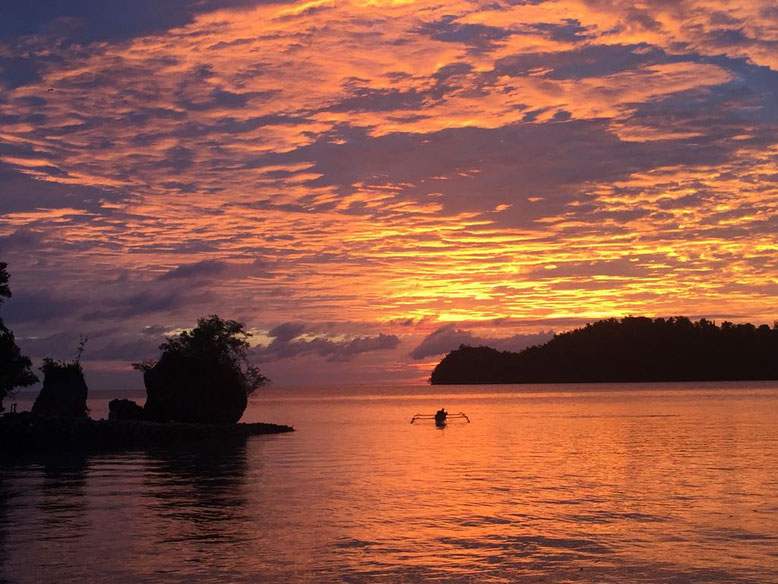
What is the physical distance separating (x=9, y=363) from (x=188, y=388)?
2137 cm

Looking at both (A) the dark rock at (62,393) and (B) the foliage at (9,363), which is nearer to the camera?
(B) the foliage at (9,363)

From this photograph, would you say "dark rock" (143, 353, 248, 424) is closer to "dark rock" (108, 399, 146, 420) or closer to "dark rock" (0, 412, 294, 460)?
"dark rock" (108, 399, 146, 420)

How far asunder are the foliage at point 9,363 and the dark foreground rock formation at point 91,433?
385 centimetres

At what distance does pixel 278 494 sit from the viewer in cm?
3981

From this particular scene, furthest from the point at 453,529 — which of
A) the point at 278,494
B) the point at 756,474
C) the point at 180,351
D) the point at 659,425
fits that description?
the point at 659,425

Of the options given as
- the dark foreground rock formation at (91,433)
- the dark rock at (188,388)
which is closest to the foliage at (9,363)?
the dark foreground rock formation at (91,433)

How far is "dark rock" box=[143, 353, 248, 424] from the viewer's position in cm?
8350

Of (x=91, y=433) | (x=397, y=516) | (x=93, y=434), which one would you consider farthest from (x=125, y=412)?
(x=397, y=516)

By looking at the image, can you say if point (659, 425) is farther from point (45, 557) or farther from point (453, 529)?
point (45, 557)

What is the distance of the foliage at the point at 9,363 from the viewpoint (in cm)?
6581

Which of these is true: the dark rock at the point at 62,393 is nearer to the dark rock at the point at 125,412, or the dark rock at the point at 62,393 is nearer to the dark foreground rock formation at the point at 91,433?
the dark rock at the point at 125,412

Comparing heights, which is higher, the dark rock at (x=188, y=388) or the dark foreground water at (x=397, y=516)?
the dark rock at (x=188, y=388)

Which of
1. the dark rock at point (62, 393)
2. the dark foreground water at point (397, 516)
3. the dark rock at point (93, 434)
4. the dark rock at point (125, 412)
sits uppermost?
the dark rock at point (62, 393)

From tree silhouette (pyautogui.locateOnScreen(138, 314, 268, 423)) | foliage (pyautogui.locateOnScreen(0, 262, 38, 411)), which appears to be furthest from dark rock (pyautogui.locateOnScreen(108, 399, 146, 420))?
foliage (pyautogui.locateOnScreen(0, 262, 38, 411))
